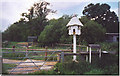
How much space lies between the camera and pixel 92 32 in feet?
14.2

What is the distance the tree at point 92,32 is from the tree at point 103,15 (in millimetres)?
183

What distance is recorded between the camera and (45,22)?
18.2 ft

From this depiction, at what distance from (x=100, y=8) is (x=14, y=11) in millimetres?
3066

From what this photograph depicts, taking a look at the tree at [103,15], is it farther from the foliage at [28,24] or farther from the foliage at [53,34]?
the foliage at [28,24]

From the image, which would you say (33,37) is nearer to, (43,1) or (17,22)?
(17,22)


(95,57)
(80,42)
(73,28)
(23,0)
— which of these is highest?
(23,0)

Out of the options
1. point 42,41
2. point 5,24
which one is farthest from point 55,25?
point 5,24

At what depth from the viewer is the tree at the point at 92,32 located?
13.5 feet

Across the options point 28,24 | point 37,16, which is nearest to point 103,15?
point 37,16

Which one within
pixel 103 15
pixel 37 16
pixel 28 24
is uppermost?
pixel 37 16

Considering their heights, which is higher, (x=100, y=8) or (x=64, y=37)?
(x=100, y=8)

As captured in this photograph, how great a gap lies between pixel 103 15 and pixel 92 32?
71 cm

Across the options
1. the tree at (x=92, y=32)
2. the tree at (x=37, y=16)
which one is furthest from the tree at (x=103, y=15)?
the tree at (x=37, y=16)

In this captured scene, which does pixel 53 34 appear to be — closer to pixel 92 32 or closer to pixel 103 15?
pixel 92 32
